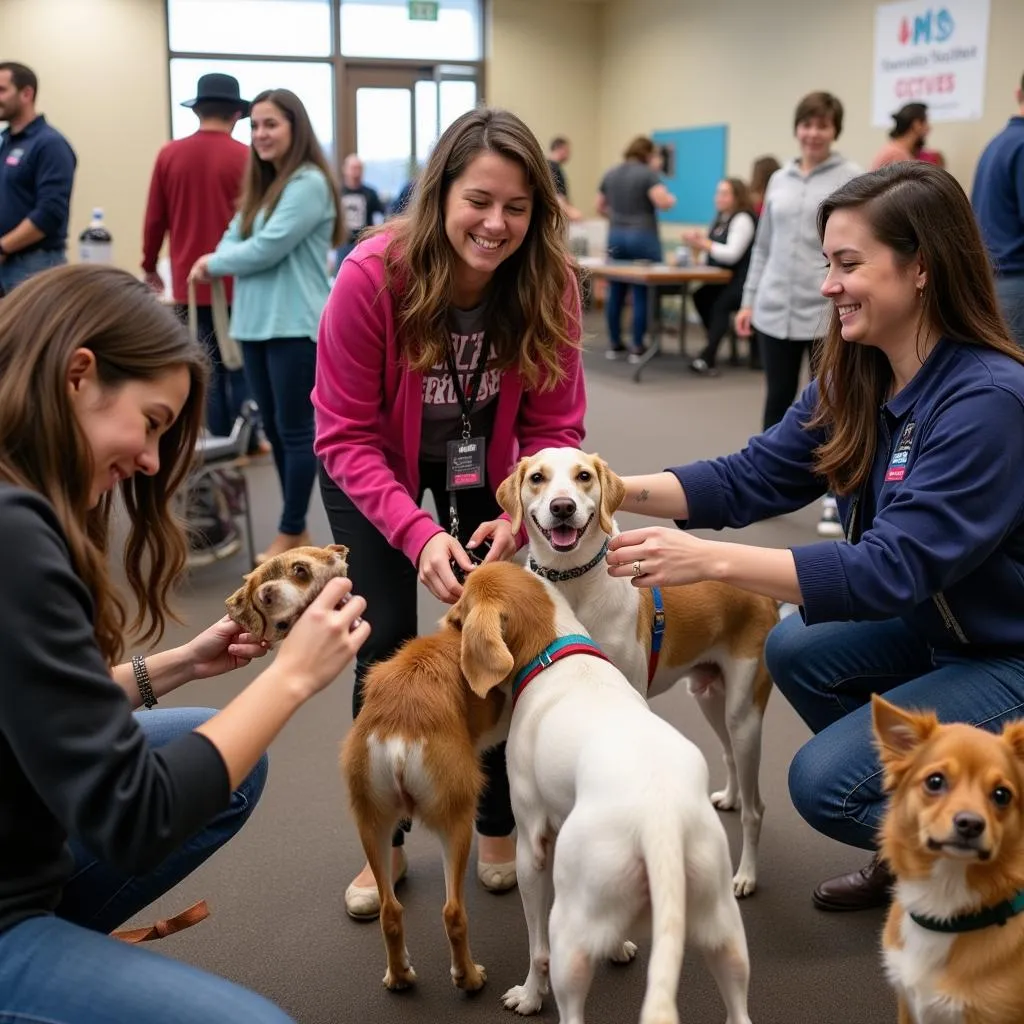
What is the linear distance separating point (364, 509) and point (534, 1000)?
980 millimetres

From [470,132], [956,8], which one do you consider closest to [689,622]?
[470,132]

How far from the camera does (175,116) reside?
12680 mm

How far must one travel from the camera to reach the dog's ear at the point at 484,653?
73.2 inches

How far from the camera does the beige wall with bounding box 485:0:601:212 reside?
1408 centimetres

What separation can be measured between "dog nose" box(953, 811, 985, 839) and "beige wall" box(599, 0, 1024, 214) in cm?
853

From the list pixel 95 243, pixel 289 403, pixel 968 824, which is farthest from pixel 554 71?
pixel 968 824

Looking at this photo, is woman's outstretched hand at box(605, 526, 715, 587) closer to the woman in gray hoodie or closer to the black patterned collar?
the black patterned collar

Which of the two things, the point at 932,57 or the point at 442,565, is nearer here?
the point at 442,565

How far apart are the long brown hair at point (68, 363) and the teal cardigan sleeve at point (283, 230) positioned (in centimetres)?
283

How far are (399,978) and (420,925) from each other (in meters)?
0.25

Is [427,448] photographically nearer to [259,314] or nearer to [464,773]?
[464,773]

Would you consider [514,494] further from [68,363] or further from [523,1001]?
[68,363]

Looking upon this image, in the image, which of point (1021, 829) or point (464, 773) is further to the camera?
point (464, 773)

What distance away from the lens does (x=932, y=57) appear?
9.16m
